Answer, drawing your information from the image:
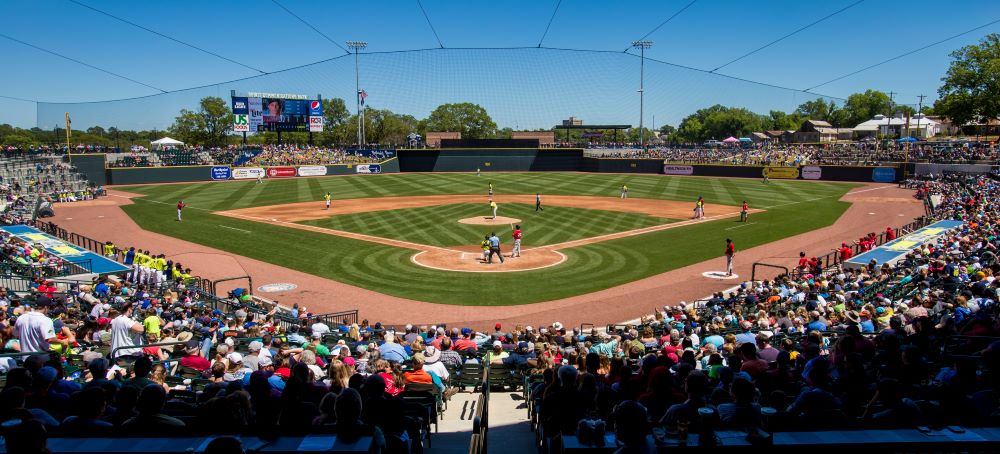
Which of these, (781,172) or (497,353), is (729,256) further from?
(781,172)

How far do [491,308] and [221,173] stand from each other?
200 ft

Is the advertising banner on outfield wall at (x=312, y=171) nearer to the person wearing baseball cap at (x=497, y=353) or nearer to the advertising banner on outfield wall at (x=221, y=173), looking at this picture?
the advertising banner on outfield wall at (x=221, y=173)

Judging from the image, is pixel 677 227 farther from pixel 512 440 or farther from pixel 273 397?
pixel 273 397

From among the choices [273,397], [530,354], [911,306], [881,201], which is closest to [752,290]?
[911,306]

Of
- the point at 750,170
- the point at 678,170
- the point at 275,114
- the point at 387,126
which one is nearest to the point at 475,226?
the point at 750,170

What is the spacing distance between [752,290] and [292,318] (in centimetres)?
1357

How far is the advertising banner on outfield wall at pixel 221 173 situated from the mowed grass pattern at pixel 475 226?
3611 centimetres

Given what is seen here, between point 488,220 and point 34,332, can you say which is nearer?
point 34,332

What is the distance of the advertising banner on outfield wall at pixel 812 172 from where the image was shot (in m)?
68.6

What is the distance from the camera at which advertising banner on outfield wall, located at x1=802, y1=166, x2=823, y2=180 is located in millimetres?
68562

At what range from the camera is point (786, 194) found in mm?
55031

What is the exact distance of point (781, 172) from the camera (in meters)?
70.3

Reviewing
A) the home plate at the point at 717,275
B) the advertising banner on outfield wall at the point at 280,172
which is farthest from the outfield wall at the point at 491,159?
the home plate at the point at 717,275

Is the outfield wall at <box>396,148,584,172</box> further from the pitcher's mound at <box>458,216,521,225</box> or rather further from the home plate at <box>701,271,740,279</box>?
the home plate at <box>701,271,740,279</box>
